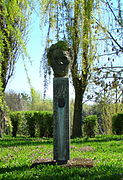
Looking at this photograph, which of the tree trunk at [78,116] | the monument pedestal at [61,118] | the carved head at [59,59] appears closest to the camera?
the monument pedestal at [61,118]

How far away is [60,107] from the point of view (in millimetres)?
5344

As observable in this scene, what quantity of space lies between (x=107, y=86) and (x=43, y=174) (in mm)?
7056

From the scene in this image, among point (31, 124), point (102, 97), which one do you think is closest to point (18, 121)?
point (31, 124)

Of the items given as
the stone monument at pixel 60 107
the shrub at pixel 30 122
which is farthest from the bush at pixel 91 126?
the stone monument at pixel 60 107

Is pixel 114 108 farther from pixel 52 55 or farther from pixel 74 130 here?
pixel 52 55

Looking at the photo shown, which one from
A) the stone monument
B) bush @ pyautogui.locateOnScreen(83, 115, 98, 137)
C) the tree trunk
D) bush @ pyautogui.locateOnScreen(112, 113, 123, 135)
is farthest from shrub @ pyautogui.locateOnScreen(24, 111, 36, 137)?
the stone monument

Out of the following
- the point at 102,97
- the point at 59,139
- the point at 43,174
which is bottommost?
the point at 43,174

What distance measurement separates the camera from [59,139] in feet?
→ 17.6

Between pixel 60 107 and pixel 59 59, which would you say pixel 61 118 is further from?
pixel 59 59

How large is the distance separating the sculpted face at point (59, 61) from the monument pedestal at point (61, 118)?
15 centimetres

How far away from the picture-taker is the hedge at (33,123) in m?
14.6

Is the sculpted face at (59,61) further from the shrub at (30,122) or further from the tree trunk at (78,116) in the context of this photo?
the shrub at (30,122)

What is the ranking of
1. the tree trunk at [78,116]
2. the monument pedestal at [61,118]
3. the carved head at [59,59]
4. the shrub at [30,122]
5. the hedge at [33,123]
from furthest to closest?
the shrub at [30,122] < the hedge at [33,123] < the tree trunk at [78,116] < the carved head at [59,59] < the monument pedestal at [61,118]

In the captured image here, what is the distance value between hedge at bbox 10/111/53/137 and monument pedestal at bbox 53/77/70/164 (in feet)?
30.0
